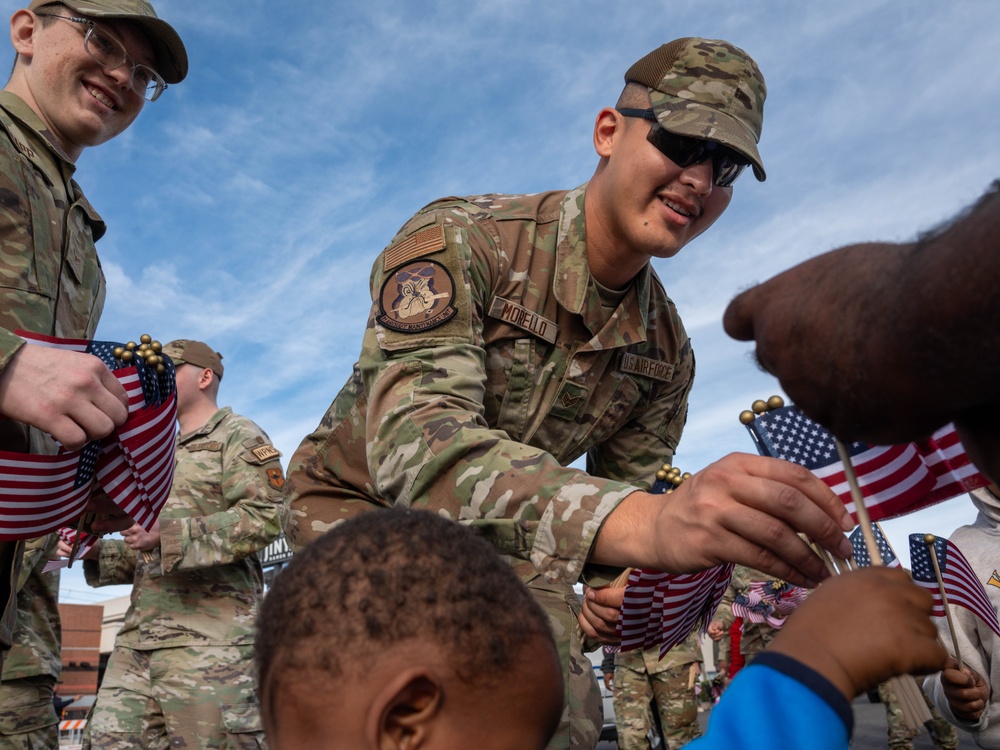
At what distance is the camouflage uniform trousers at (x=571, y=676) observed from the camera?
2.85 m

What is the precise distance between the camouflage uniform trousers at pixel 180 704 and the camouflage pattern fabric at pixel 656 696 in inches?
225

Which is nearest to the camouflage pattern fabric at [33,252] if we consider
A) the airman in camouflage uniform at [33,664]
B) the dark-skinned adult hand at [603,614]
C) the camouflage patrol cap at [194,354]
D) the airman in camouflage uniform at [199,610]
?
the airman in camouflage uniform at [33,664]

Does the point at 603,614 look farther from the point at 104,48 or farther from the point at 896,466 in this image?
the point at 104,48

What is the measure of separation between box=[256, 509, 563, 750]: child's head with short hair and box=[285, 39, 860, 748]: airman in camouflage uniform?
1.91ft

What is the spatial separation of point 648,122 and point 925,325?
2173 millimetres

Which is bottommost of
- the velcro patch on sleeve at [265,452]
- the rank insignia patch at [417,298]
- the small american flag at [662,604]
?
the small american flag at [662,604]

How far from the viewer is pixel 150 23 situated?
11.6 ft

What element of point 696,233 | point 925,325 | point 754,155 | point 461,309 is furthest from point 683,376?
point 925,325

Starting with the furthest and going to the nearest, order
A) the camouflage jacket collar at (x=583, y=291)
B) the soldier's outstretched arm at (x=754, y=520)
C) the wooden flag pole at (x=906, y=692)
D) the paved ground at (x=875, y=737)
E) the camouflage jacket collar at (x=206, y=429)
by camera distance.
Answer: the paved ground at (x=875, y=737), the camouflage jacket collar at (x=206, y=429), the camouflage jacket collar at (x=583, y=291), the soldier's outstretched arm at (x=754, y=520), the wooden flag pole at (x=906, y=692)

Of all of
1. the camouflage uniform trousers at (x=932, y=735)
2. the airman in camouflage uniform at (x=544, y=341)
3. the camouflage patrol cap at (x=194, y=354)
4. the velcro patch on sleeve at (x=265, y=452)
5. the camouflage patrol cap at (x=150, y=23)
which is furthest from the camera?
the camouflage uniform trousers at (x=932, y=735)

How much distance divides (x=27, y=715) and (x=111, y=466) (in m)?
1.68

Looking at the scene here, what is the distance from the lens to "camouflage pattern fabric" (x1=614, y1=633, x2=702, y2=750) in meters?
10.1

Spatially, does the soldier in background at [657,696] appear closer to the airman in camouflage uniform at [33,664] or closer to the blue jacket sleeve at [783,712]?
the airman in camouflage uniform at [33,664]

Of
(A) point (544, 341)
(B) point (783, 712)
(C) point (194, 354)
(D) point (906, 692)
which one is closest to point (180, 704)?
(C) point (194, 354)
